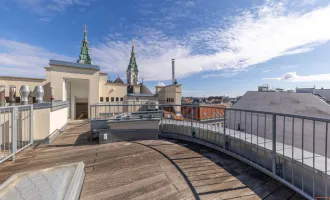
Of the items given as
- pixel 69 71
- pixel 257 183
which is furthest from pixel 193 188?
pixel 69 71

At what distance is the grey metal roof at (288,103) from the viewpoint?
9115 millimetres

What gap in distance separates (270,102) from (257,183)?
35.6 ft

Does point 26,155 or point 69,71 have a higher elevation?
point 69,71

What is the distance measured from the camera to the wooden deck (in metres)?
1.97

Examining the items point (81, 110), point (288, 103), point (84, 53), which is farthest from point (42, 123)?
point (84, 53)

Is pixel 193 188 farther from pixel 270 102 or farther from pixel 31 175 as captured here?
pixel 270 102

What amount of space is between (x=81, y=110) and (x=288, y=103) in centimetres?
1596

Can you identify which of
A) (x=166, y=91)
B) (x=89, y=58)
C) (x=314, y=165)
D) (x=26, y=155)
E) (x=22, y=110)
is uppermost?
(x=89, y=58)

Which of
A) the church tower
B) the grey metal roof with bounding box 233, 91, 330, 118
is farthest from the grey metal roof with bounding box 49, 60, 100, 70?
the church tower

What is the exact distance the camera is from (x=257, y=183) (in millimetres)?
2209

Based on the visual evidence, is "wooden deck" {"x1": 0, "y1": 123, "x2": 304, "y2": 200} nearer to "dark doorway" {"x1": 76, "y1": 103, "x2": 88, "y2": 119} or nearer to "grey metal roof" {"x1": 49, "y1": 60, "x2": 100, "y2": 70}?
"grey metal roof" {"x1": 49, "y1": 60, "x2": 100, "y2": 70}

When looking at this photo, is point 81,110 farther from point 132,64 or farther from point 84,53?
point 132,64

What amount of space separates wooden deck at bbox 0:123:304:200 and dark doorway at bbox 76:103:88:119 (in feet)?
25.3

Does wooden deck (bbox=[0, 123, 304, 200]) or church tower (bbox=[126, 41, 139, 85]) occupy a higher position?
church tower (bbox=[126, 41, 139, 85])
